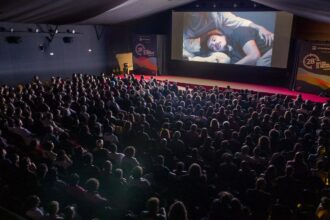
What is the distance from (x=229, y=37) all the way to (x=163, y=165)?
12848 millimetres

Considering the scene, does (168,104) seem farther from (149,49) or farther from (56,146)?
(149,49)

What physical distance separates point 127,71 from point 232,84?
7.16m

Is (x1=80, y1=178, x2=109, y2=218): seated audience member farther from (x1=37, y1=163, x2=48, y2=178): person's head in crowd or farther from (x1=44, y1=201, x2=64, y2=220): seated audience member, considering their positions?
(x1=37, y1=163, x2=48, y2=178): person's head in crowd

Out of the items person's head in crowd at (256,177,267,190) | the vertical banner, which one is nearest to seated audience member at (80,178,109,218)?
person's head in crowd at (256,177,267,190)

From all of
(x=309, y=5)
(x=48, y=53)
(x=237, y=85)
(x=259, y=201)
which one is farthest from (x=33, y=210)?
(x=237, y=85)

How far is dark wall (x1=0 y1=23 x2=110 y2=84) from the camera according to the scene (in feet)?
46.6

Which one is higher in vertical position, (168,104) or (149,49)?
(149,49)

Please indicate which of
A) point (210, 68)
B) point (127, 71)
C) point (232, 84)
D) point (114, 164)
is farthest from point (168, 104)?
point (127, 71)

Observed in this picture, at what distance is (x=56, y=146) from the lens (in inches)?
270

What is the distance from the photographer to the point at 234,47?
16719 mm

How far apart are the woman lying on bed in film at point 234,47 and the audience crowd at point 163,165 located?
22.1 ft

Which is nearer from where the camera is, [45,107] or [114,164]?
[114,164]

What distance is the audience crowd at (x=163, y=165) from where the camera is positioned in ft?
14.5

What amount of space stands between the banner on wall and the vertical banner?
855 cm
